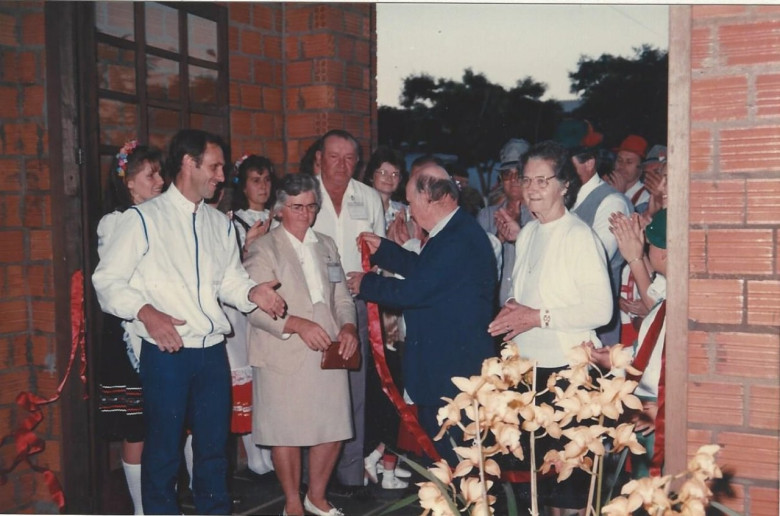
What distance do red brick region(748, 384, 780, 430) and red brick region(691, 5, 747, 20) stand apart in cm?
107

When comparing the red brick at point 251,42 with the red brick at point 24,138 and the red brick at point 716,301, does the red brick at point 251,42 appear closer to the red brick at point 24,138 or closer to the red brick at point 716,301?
the red brick at point 24,138

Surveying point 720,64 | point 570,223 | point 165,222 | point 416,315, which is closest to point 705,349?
point 720,64

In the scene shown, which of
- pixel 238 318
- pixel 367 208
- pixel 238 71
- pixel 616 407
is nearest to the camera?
pixel 616 407

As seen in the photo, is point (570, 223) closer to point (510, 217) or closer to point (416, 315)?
point (416, 315)

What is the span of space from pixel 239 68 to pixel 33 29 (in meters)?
1.56

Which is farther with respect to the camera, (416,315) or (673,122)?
(416,315)

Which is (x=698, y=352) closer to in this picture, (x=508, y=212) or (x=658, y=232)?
(x=658, y=232)

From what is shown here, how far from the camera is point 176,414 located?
11.0 feet

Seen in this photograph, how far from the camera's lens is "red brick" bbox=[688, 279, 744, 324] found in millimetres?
2297

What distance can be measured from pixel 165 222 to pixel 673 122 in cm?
210

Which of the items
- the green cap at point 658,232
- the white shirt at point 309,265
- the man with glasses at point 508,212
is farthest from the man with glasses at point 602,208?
the white shirt at point 309,265

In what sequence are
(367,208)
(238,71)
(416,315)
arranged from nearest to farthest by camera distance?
(416,315)
(367,208)
(238,71)

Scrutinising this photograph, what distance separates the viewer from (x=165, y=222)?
11.1 feet

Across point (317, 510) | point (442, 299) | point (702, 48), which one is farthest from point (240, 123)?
point (702, 48)
